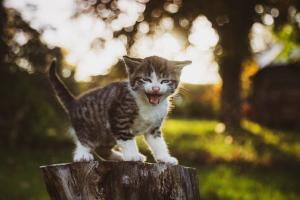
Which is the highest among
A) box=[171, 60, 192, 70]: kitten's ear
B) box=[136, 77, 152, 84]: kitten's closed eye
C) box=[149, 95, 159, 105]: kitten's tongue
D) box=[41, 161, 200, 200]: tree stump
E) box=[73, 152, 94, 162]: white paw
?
box=[171, 60, 192, 70]: kitten's ear

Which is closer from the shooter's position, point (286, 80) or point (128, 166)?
point (128, 166)

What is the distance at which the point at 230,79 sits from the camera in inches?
975

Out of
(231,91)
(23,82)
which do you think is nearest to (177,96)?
(23,82)

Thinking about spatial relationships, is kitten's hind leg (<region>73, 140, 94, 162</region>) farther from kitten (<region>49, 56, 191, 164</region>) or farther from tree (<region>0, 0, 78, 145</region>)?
tree (<region>0, 0, 78, 145</region>)

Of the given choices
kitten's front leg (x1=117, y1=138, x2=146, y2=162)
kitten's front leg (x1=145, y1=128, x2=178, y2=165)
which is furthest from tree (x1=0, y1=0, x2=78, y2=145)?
kitten's front leg (x1=117, y1=138, x2=146, y2=162)

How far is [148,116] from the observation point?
A: 16.6 feet

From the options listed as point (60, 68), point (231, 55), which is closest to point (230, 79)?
point (231, 55)

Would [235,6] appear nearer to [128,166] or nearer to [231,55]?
[231,55]

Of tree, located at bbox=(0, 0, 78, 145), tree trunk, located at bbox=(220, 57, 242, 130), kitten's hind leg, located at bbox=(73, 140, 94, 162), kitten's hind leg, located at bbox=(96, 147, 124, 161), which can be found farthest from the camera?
tree trunk, located at bbox=(220, 57, 242, 130)

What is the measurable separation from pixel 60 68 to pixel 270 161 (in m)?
6.05

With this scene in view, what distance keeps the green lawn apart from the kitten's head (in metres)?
5.01

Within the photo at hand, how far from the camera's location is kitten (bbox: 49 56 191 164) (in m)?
4.90

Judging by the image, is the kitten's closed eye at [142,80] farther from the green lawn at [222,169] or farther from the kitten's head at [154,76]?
the green lawn at [222,169]

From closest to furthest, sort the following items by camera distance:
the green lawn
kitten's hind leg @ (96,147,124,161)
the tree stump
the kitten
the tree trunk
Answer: the tree stump
the kitten
kitten's hind leg @ (96,147,124,161)
the green lawn
the tree trunk
